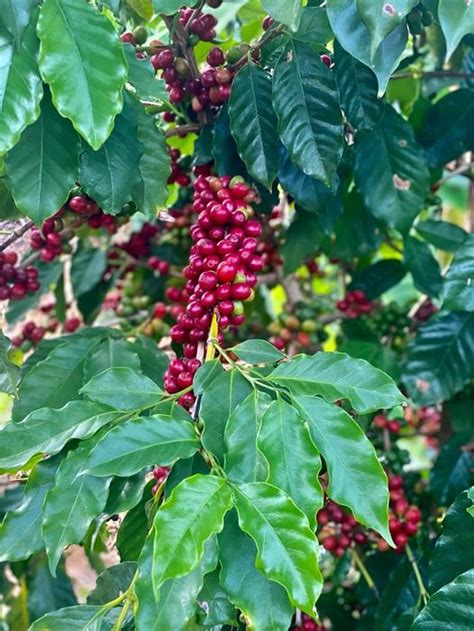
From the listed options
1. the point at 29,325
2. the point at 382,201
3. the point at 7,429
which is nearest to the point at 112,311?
Answer: the point at 29,325

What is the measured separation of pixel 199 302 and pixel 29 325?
64 cm

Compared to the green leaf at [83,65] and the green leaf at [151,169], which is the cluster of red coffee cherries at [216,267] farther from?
the green leaf at [83,65]

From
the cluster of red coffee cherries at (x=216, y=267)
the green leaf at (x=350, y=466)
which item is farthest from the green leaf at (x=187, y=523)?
the cluster of red coffee cherries at (x=216, y=267)

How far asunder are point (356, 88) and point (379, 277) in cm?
62

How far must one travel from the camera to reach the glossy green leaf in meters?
0.61

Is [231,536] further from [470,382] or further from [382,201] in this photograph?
[470,382]

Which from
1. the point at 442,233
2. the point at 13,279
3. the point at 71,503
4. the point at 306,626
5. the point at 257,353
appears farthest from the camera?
the point at 442,233

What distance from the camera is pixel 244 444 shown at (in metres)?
0.68

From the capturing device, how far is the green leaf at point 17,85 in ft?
2.22

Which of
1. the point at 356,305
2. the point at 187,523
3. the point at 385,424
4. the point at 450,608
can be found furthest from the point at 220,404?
the point at 356,305

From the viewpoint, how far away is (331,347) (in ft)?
6.52

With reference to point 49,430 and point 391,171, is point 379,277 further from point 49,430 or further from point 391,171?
point 49,430

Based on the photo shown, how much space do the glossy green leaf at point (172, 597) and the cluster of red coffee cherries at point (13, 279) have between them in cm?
61

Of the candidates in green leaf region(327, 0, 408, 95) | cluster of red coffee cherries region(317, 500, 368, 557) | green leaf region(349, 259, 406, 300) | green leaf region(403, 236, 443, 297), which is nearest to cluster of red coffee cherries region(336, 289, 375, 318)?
green leaf region(349, 259, 406, 300)
